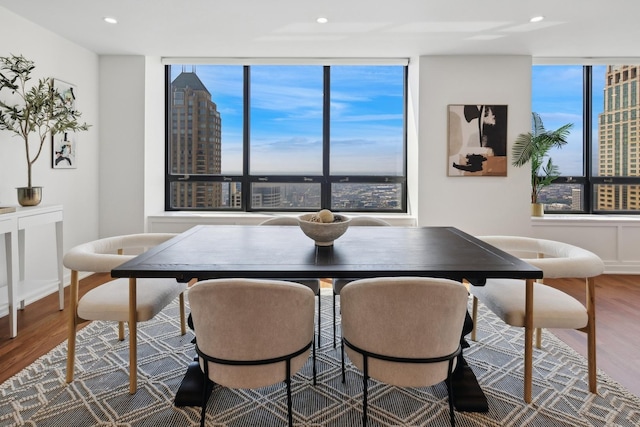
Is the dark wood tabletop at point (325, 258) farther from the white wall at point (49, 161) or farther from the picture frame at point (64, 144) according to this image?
the picture frame at point (64, 144)

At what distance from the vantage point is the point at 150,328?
275 cm

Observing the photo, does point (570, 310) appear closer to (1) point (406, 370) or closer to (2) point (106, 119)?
(1) point (406, 370)

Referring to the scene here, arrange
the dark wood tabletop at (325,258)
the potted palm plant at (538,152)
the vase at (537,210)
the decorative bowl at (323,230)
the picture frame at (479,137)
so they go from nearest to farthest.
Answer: the dark wood tabletop at (325,258) → the decorative bowl at (323,230) → the potted palm plant at (538,152) → the picture frame at (479,137) → the vase at (537,210)

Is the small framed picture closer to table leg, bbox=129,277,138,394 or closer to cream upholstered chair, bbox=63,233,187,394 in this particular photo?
cream upholstered chair, bbox=63,233,187,394

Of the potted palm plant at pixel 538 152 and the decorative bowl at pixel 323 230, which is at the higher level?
the potted palm plant at pixel 538 152

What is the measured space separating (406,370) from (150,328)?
2046mm

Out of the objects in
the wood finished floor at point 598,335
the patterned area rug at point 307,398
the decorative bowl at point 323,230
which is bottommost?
the patterned area rug at point 307,398

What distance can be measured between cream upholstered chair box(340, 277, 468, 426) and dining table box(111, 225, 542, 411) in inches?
7.7

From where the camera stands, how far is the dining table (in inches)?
61.6

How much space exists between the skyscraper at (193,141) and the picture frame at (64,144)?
1.22 metres

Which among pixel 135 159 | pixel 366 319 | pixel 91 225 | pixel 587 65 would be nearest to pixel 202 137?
pixel 135 159

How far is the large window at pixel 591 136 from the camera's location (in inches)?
187

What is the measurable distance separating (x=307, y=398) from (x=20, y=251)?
2.87m

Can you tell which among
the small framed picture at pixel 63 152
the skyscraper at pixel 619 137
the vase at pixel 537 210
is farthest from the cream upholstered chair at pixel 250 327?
the skyscraper at pixel 619 137
